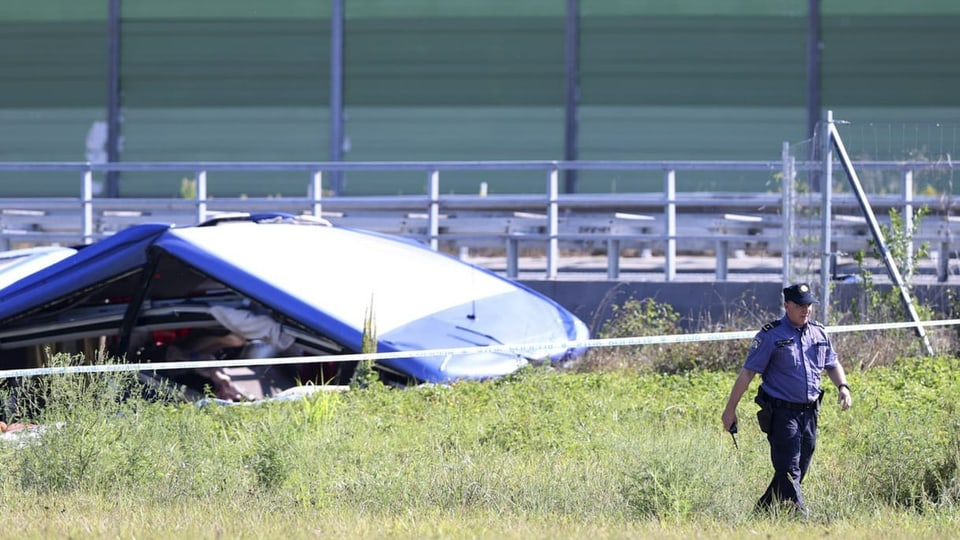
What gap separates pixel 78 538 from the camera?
6812mm

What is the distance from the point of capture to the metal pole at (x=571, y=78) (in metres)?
26.8

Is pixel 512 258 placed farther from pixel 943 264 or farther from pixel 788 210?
pixel 943 264

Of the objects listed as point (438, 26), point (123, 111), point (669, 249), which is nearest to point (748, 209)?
point (669, 249)

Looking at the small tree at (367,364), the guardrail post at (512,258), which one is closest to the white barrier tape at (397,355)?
the small tree at (367,364)

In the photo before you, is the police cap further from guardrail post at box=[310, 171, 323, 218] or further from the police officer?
guardrail post at box=[310, 171, 323, 218]

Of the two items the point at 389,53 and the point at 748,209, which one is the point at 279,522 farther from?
the point at 389,53

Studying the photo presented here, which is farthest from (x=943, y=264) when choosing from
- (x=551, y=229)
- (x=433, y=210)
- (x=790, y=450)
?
(x=790, y=450)

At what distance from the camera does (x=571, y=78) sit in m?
26.9

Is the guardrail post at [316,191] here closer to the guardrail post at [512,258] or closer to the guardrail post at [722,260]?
the guardrail post at [512,258]

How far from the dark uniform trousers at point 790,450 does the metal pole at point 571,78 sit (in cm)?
1888

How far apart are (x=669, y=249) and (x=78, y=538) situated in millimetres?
10046

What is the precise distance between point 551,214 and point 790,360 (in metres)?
8.31

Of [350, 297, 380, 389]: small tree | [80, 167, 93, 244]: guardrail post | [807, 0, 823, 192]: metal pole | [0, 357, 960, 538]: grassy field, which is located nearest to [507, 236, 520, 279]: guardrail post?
[350, 297, 380, 389]: small tree

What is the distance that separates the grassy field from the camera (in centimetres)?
747
